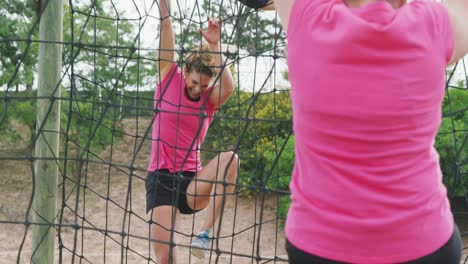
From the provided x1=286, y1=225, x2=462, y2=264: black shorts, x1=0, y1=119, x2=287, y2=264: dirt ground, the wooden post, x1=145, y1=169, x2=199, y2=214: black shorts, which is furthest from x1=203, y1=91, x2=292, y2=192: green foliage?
x1=286, y1=225, x2=462, y2=264: black shorts

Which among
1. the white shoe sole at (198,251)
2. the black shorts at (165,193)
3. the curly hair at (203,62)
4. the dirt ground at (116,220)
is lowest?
the dirt ground at (116,220)

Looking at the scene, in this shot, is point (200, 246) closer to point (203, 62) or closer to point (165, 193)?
point (165, 193)

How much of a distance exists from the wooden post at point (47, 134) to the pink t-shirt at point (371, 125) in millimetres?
1342

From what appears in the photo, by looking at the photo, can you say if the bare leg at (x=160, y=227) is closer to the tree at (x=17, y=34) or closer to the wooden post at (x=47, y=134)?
the wooden post at (x=47, y=134)

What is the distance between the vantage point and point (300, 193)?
2.43 ft

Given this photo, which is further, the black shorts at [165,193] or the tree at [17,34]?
the tree at [17,34]

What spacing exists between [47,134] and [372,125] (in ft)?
4.87

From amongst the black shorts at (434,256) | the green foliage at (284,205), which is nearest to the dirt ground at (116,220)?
the green foliage at (284,205)

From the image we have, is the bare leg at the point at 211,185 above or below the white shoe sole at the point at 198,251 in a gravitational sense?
above

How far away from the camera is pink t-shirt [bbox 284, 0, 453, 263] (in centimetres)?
68

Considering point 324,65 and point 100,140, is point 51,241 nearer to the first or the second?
point 324,65

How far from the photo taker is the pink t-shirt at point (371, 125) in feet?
2.22

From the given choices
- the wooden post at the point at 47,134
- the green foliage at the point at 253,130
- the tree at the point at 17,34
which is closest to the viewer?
the wooden post at the point at 47,134

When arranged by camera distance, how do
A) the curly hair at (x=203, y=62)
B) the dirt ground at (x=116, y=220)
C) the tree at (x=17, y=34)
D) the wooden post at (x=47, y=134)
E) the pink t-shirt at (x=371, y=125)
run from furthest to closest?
1. the tree at (x=17, y=34)
2. the dirt ground at (x=116, y=220)
3. the curly hair at (x=203, y=62)
4. the wooden post at (x=47, y=134)
5. the pink t-shirt at (x=371, y=125)
